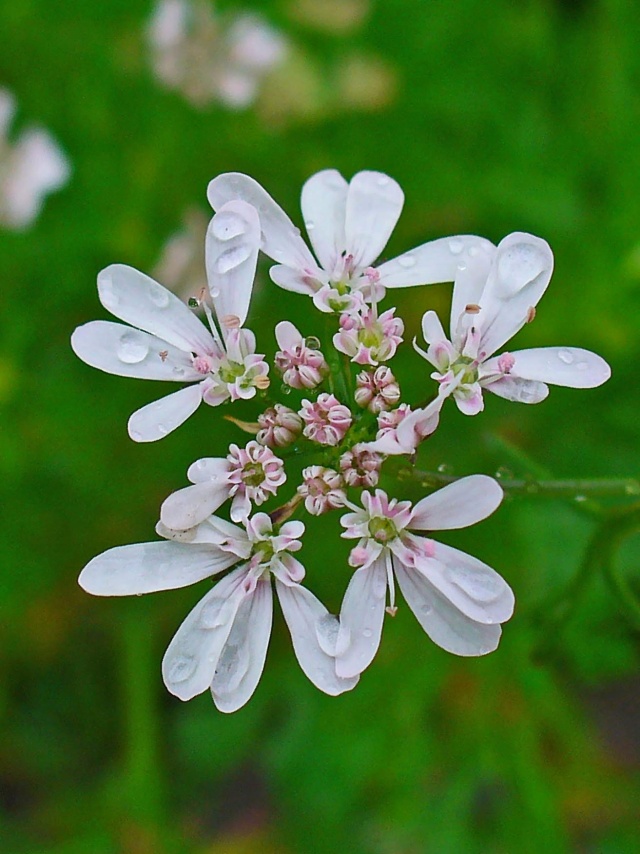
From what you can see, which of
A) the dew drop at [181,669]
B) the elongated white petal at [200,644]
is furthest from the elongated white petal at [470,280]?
the dew drop at [181,669]

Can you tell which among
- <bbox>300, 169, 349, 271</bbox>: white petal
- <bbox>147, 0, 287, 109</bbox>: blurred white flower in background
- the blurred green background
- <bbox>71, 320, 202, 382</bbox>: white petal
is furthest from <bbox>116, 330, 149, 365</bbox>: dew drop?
<bbox>147, 0, 287, 109</bbox>: blurred white flower in background

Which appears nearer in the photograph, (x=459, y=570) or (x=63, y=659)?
(x=459, y=570)

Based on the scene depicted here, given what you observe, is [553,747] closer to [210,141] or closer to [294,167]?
[294,167]

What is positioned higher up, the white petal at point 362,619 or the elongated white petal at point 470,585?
the elongated white petal at point 470,585

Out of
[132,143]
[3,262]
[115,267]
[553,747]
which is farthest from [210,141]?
[553,747]

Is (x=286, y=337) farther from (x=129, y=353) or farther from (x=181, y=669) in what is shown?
(x=181, y=669)

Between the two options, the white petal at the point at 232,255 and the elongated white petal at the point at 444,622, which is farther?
the white petal at the point at 232,255

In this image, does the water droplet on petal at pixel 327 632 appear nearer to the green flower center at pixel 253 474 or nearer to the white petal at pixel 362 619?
the white petal at pixel 362 619

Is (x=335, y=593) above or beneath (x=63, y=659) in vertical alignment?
above
